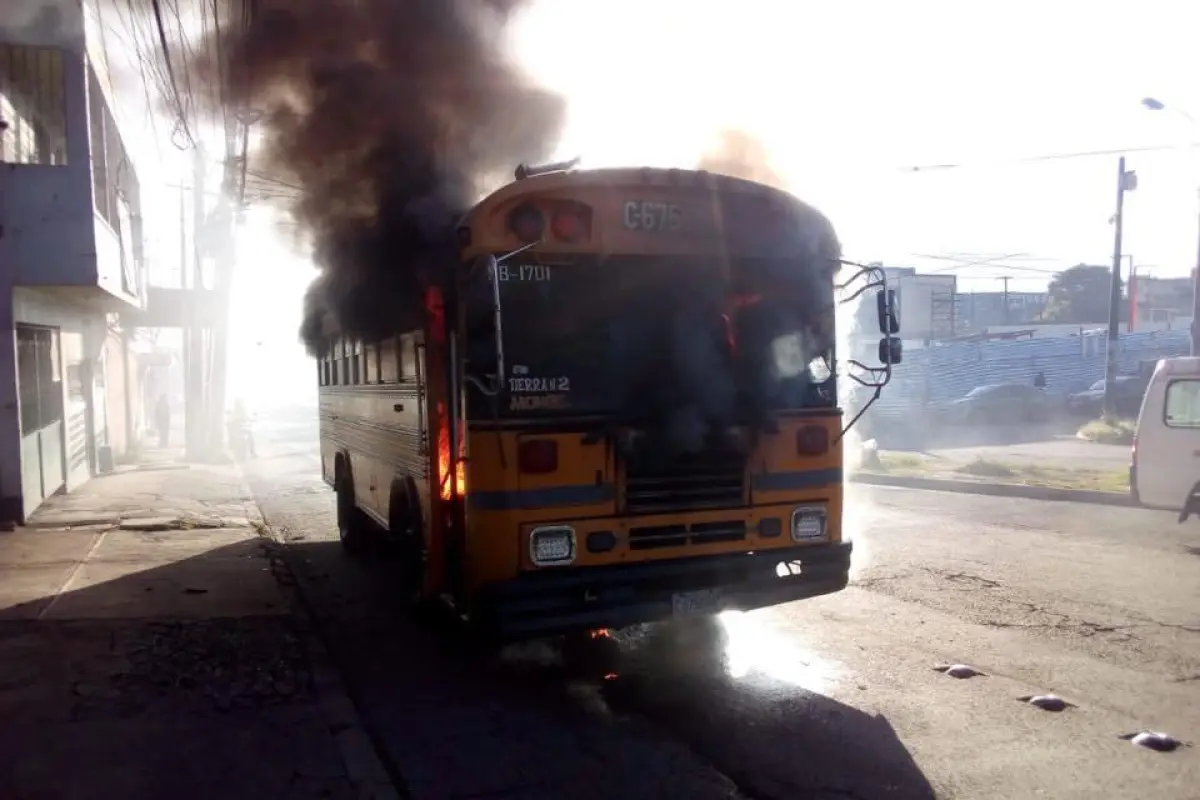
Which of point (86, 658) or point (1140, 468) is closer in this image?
point (86, 658)

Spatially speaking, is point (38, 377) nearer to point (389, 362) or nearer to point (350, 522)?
point (350, 522)

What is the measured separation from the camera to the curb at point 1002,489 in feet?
44.4

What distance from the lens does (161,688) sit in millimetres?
5742

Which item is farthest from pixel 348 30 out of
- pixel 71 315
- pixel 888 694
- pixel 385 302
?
pixel 71 315

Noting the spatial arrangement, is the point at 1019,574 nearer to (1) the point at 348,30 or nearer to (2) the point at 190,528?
→ (1) the point at 348,30

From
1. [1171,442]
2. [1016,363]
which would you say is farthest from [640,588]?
[1016,363]

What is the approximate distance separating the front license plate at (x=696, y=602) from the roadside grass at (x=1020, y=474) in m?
10.4

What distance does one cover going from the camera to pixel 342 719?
5320mm

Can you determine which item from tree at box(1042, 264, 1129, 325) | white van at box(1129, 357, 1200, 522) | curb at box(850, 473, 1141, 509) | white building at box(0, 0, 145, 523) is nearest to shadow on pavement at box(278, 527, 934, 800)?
white van at box(1129, 357, 1200, 522)

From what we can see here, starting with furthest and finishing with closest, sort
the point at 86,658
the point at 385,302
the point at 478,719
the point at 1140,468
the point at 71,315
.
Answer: the point at 71,315 → the point at 1140,468 → the point at 385,302 → the point at 86,658 → the point at 478,719

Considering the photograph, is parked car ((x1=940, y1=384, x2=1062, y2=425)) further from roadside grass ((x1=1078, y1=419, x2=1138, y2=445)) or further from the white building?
the white building

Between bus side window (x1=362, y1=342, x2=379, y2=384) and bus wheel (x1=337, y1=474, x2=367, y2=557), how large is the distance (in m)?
1.87

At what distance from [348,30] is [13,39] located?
6.17 meters

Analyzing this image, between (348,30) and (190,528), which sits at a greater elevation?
Answer: (348,30)
